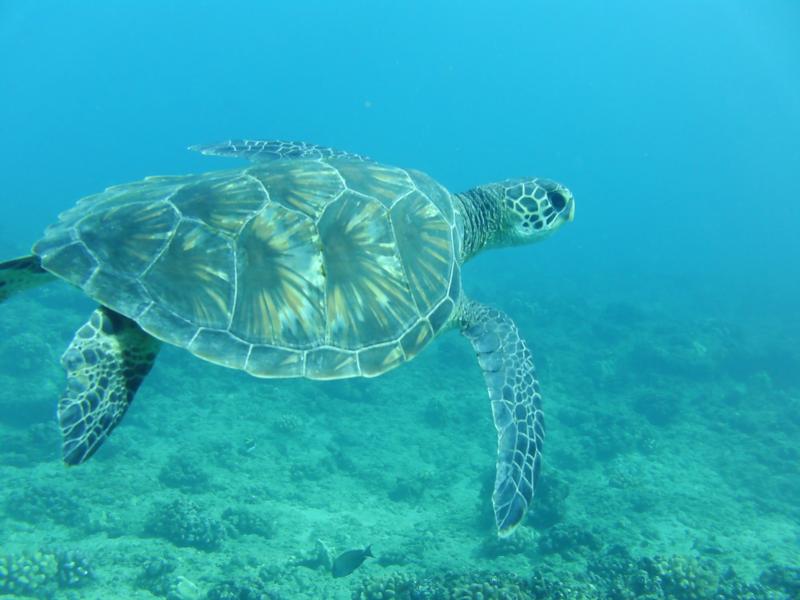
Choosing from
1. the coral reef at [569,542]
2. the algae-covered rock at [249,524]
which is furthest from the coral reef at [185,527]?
the coral reef at [569,542]

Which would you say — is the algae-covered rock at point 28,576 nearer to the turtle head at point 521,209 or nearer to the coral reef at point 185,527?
the coral reef at point 185,527

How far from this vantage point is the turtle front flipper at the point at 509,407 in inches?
152

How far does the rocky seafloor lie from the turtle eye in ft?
14.6

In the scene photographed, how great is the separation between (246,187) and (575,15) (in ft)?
549

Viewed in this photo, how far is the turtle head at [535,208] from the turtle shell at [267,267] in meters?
2.12

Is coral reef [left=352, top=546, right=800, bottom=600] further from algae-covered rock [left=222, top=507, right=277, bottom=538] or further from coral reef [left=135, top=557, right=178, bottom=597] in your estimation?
coral reef [left=135, top=557, right=178, bottom=597]

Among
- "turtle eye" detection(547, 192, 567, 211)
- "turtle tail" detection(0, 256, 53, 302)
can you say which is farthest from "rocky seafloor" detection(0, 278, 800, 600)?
"turtle eye" detection(547, 192, 567, 211)

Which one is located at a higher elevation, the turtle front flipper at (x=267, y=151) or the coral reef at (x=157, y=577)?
the turtle front flipper at (x=267, y=151)

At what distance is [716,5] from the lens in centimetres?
8606

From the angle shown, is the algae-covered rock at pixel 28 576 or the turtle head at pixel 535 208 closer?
the algae-covered rock at pixel 28 576

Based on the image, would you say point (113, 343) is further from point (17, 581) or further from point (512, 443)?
point (17, 581)

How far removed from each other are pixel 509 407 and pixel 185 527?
496 cm

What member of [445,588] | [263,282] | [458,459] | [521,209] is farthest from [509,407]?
[458,459]

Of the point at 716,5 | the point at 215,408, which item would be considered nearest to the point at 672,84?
the point at 716,5
